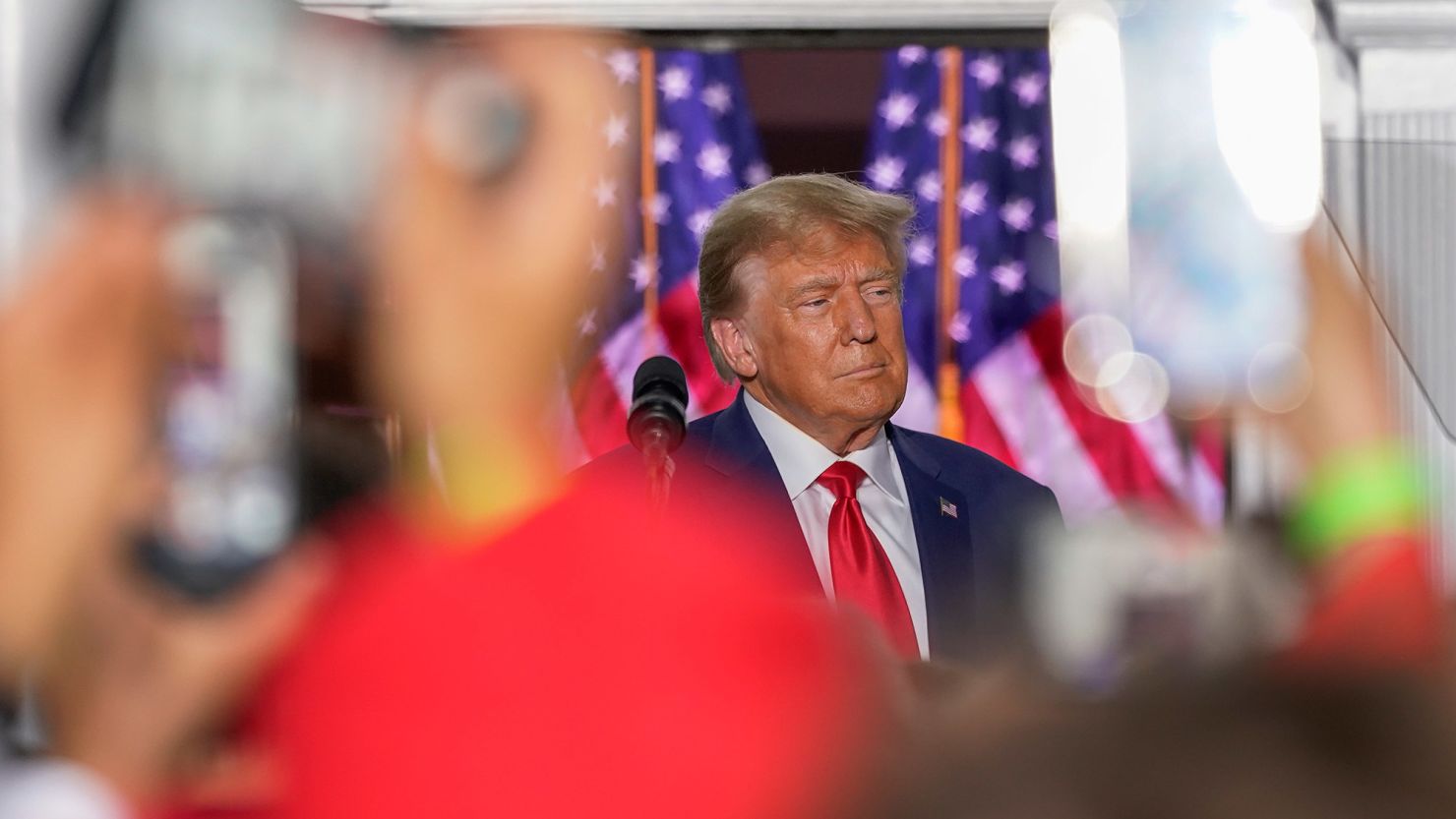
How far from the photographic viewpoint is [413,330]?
0.44 meters

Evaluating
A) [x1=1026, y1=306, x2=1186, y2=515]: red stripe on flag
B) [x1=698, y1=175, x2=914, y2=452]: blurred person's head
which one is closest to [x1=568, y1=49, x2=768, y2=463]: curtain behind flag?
[x1=1026, y1=306, x2=1186, y2=515]: red stripe on flag

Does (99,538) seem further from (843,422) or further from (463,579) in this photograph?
(843,422)

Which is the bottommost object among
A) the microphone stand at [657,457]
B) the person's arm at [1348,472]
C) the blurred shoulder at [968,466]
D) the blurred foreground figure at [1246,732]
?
the blurred shoulder at [968,466]

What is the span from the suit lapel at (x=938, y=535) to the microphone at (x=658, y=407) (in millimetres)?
355

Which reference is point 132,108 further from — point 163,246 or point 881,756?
point 881,756

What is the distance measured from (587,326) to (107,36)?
0.34m

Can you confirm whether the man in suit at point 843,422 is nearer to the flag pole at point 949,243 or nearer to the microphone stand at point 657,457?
the microphone stand at point 657,457

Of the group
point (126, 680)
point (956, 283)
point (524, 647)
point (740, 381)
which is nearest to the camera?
point (524, 647)

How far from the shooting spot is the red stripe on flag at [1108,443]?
127 inches

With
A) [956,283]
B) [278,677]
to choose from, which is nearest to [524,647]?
[278,677]

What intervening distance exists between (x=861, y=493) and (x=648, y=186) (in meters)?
1.94

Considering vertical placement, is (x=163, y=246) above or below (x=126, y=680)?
above

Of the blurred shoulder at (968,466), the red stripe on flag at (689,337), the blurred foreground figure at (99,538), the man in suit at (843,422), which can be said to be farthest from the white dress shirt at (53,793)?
the red stripe on flag at (689,337)

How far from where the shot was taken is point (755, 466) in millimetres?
1533
